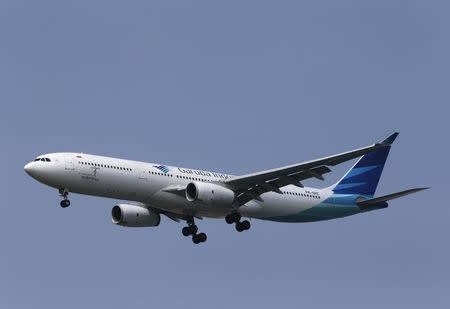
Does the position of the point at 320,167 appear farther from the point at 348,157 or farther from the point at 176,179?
the point at 176,179

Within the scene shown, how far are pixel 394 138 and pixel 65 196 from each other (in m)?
18.3

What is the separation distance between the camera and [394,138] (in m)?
55.0

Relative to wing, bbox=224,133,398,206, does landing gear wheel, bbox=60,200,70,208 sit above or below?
below

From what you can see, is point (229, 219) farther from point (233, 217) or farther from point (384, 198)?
point (384, 198)

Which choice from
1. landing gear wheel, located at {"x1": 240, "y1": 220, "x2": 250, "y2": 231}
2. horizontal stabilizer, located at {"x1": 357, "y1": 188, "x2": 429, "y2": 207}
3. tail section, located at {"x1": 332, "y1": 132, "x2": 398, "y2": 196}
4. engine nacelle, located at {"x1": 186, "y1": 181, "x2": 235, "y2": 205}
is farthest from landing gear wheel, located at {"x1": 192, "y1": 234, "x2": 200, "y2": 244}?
horizontal stabilizer, located at {"x1": 357, "y1": 188, "x2": 429, "y2": 207}

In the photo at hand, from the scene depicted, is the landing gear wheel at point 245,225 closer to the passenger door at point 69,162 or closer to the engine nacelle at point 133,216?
the engine nacelle at point 133,216

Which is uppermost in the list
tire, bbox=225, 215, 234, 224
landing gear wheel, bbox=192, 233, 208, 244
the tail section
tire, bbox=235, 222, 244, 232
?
the tail section

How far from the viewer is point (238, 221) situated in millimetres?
61625

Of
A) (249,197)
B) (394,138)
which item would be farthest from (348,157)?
(249,197)

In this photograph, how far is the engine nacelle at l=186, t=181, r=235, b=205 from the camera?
58312mm

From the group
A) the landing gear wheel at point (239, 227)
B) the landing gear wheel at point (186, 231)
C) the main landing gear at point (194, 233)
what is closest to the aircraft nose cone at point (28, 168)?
the main landing gear at point (194, 233)

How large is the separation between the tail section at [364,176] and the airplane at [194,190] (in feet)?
6.69

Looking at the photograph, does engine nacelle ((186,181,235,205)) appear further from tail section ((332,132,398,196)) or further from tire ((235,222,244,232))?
tail section ((332,132,398,196))

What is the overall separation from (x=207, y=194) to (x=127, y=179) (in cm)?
454
